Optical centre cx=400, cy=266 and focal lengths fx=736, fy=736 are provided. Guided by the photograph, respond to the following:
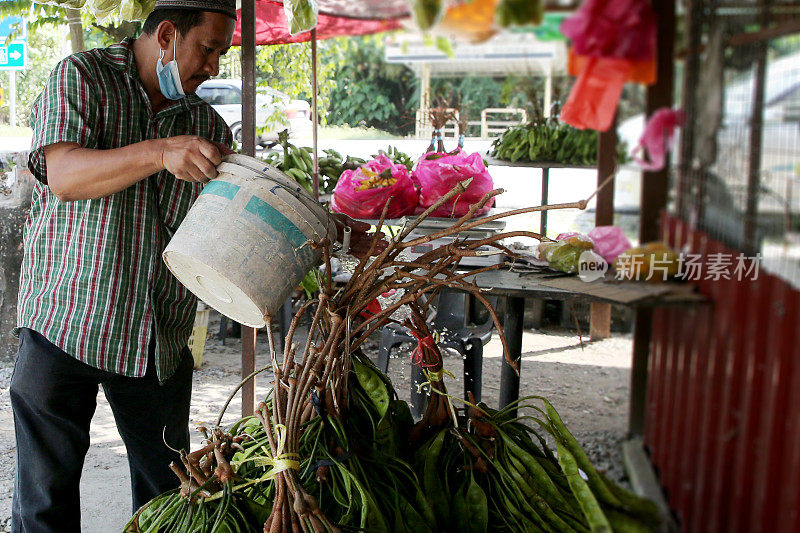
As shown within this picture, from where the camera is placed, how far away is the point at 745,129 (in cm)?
64

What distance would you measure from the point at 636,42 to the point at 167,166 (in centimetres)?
117

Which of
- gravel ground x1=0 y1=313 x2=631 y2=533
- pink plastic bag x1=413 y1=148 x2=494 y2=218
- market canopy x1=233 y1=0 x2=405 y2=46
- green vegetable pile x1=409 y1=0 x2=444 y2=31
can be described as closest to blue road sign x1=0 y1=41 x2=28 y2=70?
gravel ground x1=0 y1=313 x2=631 y2=533

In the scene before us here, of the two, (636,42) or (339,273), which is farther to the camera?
(339,273)

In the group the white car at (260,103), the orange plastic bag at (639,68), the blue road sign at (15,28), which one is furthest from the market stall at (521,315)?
the blue road sign at (15,28)

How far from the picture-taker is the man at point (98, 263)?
183 cm

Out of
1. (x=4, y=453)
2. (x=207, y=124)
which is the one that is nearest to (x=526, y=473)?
(x=207, y=124)

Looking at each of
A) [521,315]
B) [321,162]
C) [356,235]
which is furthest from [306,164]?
[356,235]

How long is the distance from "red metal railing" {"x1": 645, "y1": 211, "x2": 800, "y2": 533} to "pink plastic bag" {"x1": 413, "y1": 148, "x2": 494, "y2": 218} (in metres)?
1.04

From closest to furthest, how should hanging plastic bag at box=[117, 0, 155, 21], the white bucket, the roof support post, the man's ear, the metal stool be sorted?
the white bucket < the man's ear < hanging plastic bag at box=[117, 0, 155, 21] < the roof support post < the metal stool

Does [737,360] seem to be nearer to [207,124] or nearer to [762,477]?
[762,477]

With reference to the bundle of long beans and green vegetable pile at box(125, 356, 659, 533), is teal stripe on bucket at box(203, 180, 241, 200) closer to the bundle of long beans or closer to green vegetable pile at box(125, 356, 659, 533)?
the bundle of long beans

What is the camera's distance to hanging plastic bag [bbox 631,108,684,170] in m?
0.68

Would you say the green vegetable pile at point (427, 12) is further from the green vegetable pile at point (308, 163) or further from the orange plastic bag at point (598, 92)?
the green vegetable pile at point (308, 163)

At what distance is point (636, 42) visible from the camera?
667 mm
